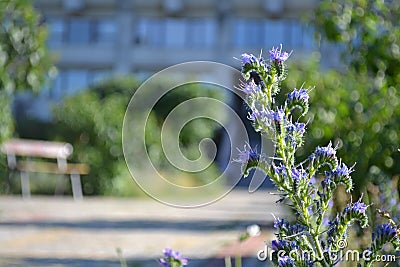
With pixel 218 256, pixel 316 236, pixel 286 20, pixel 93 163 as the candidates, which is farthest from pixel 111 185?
pixel 286 20

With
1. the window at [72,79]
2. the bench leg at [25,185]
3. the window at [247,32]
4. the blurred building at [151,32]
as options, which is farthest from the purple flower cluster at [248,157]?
the window at [72,79]

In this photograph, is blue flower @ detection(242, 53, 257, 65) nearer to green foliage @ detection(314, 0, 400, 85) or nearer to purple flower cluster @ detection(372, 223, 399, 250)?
purple flower cluster @ detection(372, 223, 399, 250)

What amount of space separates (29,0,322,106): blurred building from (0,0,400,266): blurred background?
0.05 meters

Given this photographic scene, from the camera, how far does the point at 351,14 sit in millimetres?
6238

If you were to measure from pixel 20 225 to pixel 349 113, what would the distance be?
13.5 feet

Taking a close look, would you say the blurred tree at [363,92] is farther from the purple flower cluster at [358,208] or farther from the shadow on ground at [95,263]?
the purple flower cluster at [358,208]

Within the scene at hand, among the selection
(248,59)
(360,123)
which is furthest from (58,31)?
(248,59)

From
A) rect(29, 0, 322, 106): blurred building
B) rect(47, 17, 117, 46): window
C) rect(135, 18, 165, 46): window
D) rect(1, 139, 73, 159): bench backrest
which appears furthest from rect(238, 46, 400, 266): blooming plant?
rect(47, 17, 117, 46): window

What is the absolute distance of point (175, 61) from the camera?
1447 inches

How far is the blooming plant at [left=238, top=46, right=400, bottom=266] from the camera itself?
7.16 ft

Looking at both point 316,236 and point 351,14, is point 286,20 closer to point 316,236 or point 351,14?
point 351,14

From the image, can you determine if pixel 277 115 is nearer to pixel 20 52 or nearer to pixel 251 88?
pixel 251 88

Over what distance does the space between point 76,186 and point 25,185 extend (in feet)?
3.33

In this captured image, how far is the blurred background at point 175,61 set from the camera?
5859 millimetres
